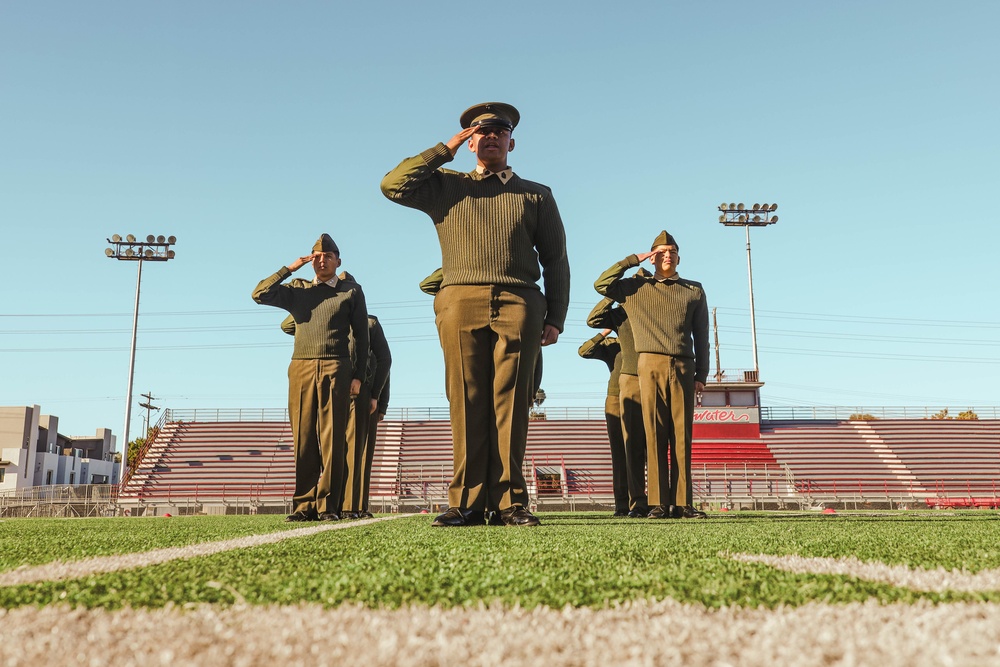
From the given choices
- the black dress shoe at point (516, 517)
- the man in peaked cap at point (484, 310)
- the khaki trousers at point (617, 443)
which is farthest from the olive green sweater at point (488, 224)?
the khaki trousers at point (617, 443)

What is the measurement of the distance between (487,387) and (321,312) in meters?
2.79

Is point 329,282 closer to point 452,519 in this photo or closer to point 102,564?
point 452,519

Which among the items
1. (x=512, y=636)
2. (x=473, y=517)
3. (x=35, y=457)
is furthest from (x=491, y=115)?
(x=35, y=457)

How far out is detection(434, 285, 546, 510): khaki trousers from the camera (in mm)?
4113

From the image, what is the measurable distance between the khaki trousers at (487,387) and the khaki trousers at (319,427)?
237cm

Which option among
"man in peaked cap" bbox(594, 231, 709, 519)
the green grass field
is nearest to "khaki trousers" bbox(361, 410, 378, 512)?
"man in peaked cap" bbox(594, 231, 709, 519)

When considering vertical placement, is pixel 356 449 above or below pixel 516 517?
above

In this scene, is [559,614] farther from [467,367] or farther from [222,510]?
[222,510]

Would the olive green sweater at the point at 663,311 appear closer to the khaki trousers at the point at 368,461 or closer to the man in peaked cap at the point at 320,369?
the man in peaked cap at the point at 320,369

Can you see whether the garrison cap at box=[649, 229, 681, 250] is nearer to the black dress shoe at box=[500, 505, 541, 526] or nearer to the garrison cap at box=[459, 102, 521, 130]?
the garrison cap at box=[459, 102, 521, 130]

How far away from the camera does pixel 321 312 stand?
21.5 feet

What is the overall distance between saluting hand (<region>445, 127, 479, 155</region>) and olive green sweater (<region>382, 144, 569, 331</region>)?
4 cm

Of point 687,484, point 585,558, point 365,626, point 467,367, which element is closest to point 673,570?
point 585,558

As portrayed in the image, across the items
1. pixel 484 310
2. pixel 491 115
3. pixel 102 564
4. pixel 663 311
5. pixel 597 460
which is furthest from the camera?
pixel 597 460
